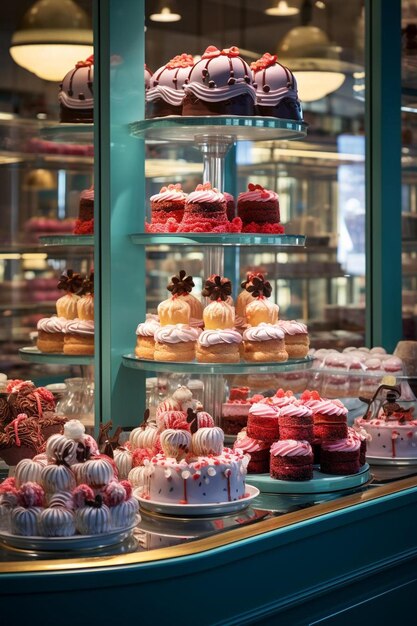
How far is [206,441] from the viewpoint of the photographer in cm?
289

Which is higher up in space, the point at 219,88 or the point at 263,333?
the point at 219,88

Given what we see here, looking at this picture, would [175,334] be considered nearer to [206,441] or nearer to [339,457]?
[206,441]

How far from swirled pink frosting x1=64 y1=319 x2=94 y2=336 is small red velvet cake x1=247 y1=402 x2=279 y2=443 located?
0.64m

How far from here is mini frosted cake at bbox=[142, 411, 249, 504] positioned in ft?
9.39

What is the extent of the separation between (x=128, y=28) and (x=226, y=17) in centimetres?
Result: 328

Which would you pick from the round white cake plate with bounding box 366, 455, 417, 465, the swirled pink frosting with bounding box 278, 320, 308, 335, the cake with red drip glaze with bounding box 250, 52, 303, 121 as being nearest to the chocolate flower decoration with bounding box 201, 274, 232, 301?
the swirled pink frosting with bounding box 278, 320, 308, 335

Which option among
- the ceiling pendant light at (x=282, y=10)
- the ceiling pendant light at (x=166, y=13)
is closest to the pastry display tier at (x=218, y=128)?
the ceiling pendant light at (x=166, y=13)

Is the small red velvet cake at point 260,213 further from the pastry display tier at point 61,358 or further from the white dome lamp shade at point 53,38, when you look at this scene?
the white dome lamp shade at point 53,38

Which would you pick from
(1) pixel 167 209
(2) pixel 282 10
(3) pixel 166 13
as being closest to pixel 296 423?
(1) pixel 167 209

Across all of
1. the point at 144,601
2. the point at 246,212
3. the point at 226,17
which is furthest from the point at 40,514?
the point at 226,17

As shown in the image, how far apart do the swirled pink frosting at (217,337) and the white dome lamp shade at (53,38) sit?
1.36 meters

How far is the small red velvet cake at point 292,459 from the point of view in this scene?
122 inches

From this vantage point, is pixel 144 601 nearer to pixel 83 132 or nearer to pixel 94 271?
pixel 94 271

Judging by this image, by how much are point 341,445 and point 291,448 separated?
0.64 feet
